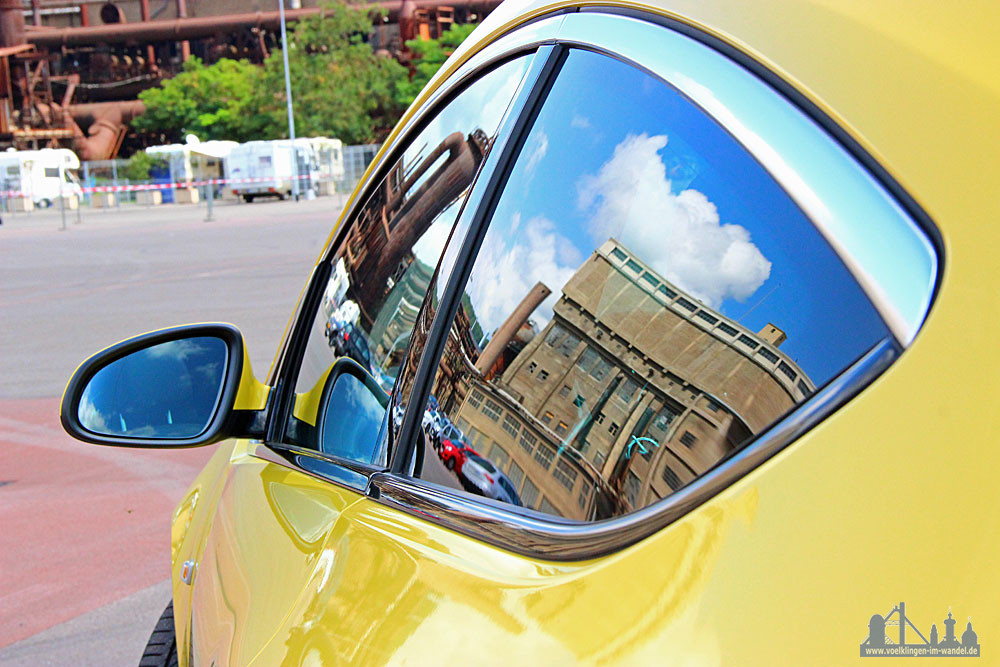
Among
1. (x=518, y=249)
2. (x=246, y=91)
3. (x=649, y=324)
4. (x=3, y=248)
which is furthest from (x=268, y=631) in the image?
(x=246, y=91)

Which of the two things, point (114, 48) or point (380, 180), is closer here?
point (380, 180)

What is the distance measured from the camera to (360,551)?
1192mm

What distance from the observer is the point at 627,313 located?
94 cm

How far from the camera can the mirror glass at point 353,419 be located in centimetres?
158

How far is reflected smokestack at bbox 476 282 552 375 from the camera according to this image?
3.64 feet

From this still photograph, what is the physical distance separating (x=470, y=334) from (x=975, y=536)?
74 centimetres

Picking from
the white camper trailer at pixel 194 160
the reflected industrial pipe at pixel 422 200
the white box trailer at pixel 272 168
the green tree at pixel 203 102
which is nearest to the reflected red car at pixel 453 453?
the reflected industrial pipe at pixel 422 200

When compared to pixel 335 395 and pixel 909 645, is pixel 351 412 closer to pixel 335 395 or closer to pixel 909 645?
pixel 335 395

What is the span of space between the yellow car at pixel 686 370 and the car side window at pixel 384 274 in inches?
0.6

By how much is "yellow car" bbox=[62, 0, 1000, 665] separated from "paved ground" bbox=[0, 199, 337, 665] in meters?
2.82

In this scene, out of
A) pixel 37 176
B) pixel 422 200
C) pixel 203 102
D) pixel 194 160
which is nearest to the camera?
pixel 422 200

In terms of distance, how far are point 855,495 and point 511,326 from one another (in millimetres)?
569

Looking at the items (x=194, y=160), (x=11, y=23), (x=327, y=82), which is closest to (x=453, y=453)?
(x=194, y=160)

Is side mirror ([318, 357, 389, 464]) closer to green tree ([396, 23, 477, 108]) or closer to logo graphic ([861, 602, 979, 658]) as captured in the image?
logo graphic ([861, 602, 979, 658])
